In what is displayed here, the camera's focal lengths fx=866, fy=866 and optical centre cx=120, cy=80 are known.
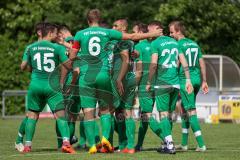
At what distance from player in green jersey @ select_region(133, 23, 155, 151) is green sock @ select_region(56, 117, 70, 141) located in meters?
1.62

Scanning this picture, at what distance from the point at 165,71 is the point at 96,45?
169 centimetres

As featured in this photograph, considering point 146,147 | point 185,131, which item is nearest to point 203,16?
point 146,147

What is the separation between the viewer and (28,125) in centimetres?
1716

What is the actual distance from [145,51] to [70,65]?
5.31 ft

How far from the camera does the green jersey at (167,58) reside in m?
17.1

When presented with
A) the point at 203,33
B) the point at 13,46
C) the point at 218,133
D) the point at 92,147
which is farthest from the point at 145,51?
the point at 203,33

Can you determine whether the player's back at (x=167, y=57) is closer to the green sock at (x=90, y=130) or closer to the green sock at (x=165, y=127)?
the green sock at (x=165, y=127)

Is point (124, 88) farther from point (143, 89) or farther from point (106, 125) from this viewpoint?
point (106, 125)

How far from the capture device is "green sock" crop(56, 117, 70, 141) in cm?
1684

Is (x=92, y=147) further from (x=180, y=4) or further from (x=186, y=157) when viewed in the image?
(x=180, y=4)

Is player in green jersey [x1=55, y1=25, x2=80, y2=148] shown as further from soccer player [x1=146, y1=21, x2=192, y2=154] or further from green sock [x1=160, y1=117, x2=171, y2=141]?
green sock [x1=160, y1=117, x2=171, y2=141]

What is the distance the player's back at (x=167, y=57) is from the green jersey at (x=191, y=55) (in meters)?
0.67

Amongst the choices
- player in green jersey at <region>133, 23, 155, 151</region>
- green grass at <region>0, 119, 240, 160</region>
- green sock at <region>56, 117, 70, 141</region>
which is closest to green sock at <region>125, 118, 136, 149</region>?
green grass at <region>0, 119, 240, 160</region>

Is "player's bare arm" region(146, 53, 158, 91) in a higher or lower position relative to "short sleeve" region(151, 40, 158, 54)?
lower
